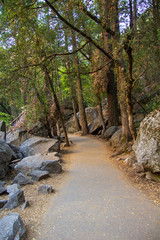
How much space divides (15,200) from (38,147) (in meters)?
5.13

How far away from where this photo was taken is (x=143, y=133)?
5.73 m

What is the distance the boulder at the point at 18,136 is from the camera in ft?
39.5

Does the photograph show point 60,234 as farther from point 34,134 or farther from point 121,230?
point 34,134

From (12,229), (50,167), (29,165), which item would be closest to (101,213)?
(12,229)

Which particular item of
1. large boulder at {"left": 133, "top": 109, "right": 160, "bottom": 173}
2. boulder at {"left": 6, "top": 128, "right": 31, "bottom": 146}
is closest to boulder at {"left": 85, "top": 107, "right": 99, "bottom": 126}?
boulder at {"left": 6, "top": 128, "right": 31, "bottom": 146}

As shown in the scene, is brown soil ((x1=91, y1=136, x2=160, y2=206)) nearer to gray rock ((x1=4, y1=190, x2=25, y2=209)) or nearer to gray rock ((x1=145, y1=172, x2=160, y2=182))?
gray rock ((x1=145, y1=172, x2=160, y2=182))

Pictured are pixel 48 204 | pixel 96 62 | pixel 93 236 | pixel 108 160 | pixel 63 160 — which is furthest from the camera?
pixel 96 62

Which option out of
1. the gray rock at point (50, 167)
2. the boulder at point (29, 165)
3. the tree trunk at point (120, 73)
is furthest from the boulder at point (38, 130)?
the tree trunk at point (120, 73)

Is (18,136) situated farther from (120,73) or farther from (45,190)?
(120,73)

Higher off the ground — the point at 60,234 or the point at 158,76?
the point at 158,76

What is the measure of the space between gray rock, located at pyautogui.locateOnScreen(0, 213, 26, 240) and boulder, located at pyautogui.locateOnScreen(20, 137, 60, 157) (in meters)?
5.85

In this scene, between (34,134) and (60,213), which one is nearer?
(60,213)

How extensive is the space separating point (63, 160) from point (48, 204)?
14.3 ft

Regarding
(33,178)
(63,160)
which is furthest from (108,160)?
(33,178)
